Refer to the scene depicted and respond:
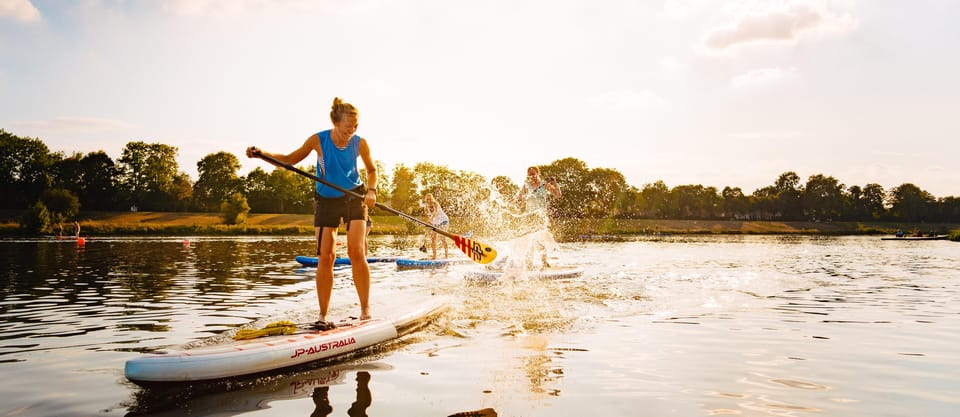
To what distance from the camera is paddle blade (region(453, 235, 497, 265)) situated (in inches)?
410

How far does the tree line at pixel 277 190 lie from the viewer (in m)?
88.1

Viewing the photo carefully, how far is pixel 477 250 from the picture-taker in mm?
10508

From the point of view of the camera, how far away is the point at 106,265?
61.8 feet

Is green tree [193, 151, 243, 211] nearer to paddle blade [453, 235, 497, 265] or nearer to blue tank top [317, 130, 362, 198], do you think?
paddle blade [453, 235, 497, 265]

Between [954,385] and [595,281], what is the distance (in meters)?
8.82

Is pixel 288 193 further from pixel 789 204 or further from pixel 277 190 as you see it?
pixel 789 204

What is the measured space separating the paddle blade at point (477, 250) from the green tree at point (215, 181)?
98.4 metres

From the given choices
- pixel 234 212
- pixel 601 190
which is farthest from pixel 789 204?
pixel 234 212

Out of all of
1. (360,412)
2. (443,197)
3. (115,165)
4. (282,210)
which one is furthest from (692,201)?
(360,412)

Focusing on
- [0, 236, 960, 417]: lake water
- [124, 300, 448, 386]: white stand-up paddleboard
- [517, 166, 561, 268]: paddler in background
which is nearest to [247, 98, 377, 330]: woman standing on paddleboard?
[124, 300, 448, 386]: white stand-up paddleboard

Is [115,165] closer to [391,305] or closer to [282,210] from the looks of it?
[282,210]

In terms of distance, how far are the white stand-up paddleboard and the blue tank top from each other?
1.60 metres

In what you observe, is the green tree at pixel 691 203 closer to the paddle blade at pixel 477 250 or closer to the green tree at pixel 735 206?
the green tree at pixel 735 206

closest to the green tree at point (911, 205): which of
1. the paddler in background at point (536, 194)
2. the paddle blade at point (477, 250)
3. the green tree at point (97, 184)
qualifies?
the paddler in background at point (536, 194)
